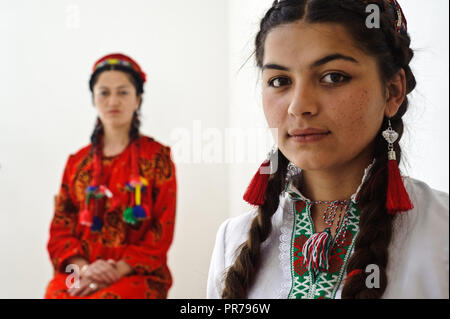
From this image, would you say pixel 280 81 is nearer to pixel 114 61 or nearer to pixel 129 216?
pixel 129 216

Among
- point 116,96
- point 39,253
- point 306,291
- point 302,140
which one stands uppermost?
point 116,96

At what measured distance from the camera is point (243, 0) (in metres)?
2.57

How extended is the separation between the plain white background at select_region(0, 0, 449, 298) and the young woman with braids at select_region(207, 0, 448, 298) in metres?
2.12

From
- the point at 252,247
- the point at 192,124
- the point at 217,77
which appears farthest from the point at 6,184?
the point at 252,247

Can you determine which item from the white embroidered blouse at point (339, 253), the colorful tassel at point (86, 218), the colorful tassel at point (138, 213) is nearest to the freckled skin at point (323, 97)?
the white embroidered blouse at point (339, 253)

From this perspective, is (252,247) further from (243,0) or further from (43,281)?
(43,281)

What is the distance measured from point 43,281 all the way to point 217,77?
1.91 meters

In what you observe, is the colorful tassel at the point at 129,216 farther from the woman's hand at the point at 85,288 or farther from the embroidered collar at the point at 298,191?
the embroidered collar at the point at 298,191

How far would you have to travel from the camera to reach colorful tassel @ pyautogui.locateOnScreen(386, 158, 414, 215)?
2.51ft

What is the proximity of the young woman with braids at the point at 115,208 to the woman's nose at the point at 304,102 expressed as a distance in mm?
1486

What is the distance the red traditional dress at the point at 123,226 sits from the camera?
2.09 metres

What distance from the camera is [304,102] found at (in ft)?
2.50

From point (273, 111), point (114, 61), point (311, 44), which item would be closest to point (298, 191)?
point (273, 111)

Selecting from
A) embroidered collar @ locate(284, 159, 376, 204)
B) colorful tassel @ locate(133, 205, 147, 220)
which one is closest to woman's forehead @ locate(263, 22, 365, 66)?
embroidered collar @ locate(284, 159, 376, 204)
